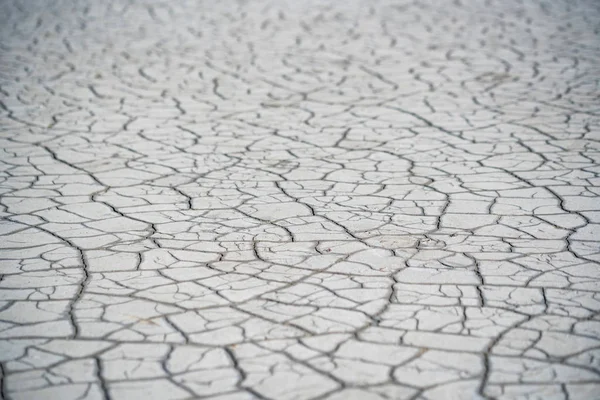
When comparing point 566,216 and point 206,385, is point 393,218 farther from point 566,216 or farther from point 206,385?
point 206,385

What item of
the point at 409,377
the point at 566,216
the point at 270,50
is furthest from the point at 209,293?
the point at 270,50

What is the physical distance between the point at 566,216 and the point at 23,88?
16.7 ft

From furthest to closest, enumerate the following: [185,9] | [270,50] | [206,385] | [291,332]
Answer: [185,9] < [270,50] < [291,332] < [206,385]

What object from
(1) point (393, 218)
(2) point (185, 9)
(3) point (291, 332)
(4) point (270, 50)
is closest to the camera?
(3) point (291, 332)

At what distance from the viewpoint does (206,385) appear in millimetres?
2660

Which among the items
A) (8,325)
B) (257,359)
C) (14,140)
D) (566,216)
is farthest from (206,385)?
(14,140)

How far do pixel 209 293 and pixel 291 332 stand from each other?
0.52 meters

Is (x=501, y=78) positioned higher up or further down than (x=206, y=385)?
higher up

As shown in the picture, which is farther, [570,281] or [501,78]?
[501,78]

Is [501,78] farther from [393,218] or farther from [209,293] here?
[209,293]

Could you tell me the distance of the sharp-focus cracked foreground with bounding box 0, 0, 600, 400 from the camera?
279 centimetres

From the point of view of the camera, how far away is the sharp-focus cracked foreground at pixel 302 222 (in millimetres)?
2787

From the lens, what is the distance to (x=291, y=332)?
3014mm

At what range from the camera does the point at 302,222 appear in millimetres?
4176
